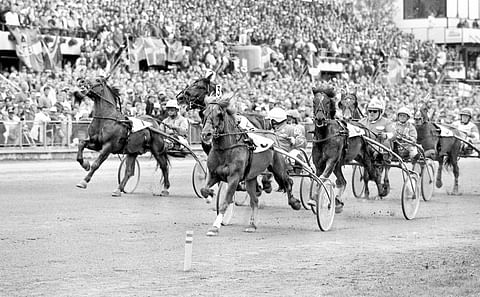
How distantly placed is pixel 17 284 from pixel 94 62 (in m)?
21.9

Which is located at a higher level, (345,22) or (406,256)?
(345,22)

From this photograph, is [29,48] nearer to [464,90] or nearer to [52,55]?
[52,55]

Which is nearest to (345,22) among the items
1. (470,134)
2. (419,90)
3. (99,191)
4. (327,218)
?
(419,90)

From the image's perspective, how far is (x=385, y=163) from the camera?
16.9 metres

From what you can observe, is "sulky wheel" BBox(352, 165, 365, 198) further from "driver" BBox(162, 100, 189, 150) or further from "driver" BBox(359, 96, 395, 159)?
"driver" BBox(162, 100, 189, 150)

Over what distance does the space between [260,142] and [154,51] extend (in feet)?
69.7

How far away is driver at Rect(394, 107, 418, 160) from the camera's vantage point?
58.5ft

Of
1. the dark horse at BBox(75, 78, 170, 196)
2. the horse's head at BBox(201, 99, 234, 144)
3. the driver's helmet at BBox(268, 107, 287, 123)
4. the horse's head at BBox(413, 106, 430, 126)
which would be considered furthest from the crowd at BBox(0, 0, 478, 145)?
the horse's head at BBox(201, 99, 234, 144)

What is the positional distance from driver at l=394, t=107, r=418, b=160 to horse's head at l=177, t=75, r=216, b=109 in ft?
10.9

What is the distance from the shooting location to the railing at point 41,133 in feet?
83.4

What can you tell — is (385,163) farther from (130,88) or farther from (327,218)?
(130,88)

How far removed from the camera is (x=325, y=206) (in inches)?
539

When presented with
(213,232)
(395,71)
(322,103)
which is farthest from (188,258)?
(395,71)

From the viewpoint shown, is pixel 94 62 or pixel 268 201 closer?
pixel 268 201
